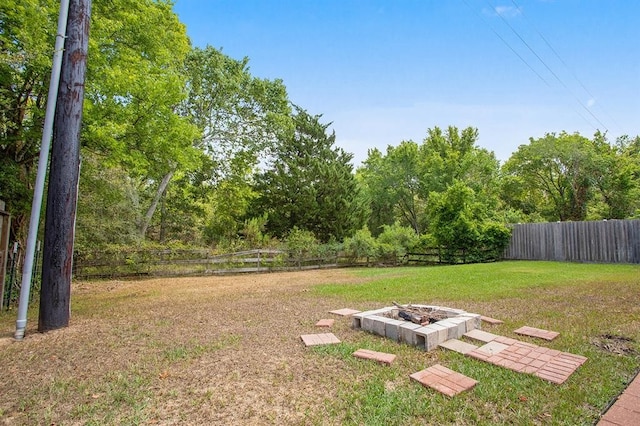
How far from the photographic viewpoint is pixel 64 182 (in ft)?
13.8

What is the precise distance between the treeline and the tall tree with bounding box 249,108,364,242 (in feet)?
0.27

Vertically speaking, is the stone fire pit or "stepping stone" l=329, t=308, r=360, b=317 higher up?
the stone fire pit

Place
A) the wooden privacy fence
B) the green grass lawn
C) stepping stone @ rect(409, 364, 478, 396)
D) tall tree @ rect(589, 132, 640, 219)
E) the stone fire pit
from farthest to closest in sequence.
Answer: tall tree @ rect(589, 132, 640, 219) → the wooden privacy fence → the stone fire pit → stepping stone @ rect(409, 364, 478, 396) → the green grass lawn

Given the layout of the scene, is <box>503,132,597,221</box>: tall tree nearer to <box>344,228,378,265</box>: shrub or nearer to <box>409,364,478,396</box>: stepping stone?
<box>344,228,378,265</box>: shrub

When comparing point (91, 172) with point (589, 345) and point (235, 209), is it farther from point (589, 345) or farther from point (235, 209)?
point (589, 345)

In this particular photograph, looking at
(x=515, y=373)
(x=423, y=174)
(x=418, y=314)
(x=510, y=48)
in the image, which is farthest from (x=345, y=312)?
(x=423, y=174)

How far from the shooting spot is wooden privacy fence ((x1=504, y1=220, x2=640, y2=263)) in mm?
11797

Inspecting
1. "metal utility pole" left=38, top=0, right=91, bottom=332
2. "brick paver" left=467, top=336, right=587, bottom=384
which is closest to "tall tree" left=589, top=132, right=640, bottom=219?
"brick paver" left=467, top=336, right=587, bottom=384

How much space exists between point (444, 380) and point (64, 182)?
5.03 meters

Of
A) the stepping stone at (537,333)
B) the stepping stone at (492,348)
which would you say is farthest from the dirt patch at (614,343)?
the stepping stone at (492,348)

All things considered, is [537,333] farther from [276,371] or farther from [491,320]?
[276,371]

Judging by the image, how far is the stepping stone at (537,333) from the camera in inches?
140

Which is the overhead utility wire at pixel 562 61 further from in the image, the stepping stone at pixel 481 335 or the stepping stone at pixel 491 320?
the stepping stone at pixel 481 335

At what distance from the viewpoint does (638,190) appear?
19.5 metres
